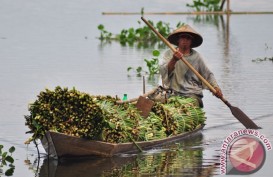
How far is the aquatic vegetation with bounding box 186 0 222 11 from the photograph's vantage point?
4245 cm

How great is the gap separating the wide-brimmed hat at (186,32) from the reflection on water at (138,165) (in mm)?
1807

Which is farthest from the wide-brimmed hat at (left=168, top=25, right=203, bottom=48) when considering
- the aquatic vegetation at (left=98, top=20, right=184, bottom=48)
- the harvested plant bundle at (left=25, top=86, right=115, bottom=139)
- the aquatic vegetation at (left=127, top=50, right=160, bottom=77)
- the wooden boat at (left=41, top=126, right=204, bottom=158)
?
the aquatic vegetation at (left=98, top=20, right=184, bottom=48)

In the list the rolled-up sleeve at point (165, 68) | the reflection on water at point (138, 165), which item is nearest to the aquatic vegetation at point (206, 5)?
the rolled-up sleeve at point (165, 68)

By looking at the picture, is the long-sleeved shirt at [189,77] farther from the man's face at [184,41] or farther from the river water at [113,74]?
the river water at [113,74]

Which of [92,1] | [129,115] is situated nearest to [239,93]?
[129,115]

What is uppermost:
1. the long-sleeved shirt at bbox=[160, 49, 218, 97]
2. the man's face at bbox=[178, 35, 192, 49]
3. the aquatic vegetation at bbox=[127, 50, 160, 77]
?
the man's face at bbox=[178, 35, 192, 49]

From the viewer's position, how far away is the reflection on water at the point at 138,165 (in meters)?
12.9

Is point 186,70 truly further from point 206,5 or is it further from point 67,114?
point 206,5

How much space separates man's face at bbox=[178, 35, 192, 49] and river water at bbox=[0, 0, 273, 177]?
1.17 metres

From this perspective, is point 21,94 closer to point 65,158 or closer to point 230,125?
point 230,125

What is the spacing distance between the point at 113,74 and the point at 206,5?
2141 centimetres

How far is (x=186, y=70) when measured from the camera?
15.4m

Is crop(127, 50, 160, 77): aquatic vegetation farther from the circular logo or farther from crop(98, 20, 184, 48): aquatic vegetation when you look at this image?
the circular logo

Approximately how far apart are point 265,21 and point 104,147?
29.3m
